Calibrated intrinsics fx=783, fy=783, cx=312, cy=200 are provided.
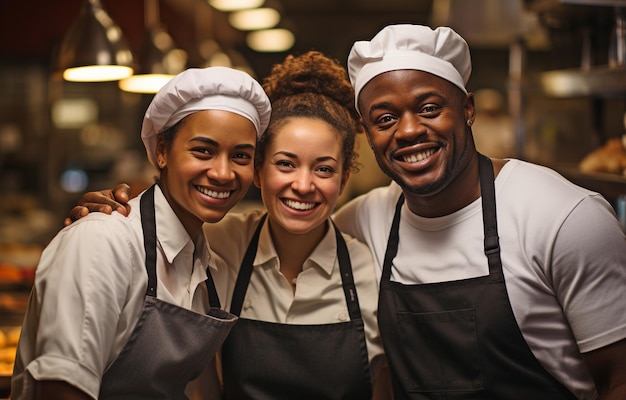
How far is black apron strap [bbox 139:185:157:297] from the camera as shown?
1.97 metres

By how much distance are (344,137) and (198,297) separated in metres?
0.66

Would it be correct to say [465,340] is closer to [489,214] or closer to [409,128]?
[489,214]

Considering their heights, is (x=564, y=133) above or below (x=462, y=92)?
below

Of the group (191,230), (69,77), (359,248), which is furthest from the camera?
(69,77)

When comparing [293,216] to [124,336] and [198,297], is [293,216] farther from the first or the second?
[124,336]

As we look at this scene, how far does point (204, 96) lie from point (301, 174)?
38 cm

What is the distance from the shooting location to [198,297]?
2.17m

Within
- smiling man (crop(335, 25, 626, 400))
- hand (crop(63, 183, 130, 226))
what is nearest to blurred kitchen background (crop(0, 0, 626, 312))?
hand (crop(63, 183, 130, 226))

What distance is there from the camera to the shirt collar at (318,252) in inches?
93.5

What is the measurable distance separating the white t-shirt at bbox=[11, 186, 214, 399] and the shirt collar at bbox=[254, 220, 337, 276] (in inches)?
15.7

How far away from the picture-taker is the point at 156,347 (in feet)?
6.45

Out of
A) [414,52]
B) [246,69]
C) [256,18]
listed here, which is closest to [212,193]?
[414,52]

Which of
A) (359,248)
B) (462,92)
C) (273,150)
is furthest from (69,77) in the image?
(462,92)

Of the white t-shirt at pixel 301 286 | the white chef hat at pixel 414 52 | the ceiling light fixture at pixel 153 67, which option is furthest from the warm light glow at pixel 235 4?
the white chef hat at pixel 414 52
